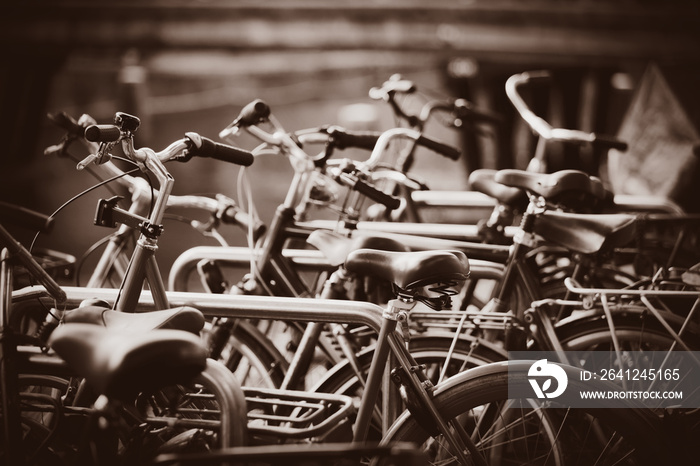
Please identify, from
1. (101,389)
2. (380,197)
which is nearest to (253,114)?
(380,197)

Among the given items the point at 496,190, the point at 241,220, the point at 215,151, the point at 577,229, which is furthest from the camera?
the point at 496,190

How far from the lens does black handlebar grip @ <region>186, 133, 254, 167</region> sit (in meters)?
2.44

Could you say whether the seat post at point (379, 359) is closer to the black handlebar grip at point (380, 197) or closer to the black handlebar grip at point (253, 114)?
the black handlebar grip at point (380, 197)

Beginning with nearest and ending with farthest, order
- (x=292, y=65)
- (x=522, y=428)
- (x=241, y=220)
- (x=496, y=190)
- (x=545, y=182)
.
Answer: (x=522, y=428) < (x=545, y=182) < (x=241, y=220) < (x=496, y=190) < (x=292, y=65)

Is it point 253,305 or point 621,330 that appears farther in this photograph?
point 621,330

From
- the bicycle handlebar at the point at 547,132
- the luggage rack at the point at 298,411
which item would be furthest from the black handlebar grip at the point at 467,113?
the luggage rack at the point at 298,411

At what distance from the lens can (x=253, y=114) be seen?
9.98ft

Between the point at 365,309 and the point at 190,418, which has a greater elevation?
the point at 365,309

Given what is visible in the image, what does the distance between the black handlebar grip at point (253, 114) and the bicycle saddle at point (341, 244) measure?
536mm

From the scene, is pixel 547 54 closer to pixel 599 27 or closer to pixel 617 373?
pixel 599 27

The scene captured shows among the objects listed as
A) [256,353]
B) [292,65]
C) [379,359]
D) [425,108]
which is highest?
[292,65]

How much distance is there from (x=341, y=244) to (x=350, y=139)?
0.76 meters

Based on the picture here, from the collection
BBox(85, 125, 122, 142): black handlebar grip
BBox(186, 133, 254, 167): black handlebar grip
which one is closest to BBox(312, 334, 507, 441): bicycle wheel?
BBox(186, 133, 254, 167): black handlebar grip

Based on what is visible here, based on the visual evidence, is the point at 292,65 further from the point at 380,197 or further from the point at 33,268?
the point at 33,268
